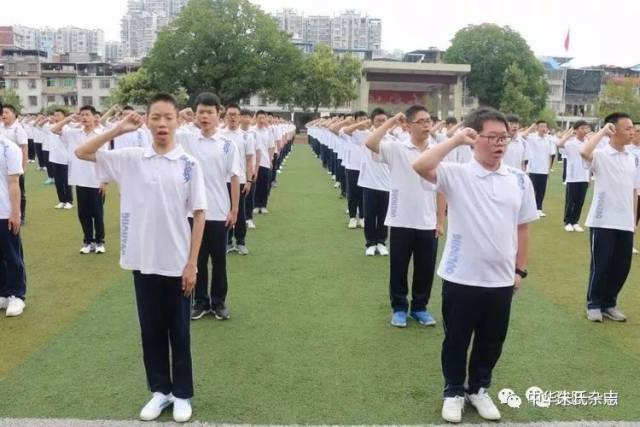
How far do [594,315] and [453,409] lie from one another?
2.51 metres

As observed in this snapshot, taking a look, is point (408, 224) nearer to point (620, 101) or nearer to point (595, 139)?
point (595, 139)

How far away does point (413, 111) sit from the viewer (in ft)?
16.7

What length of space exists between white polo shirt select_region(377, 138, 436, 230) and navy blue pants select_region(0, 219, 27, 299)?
10.7 ft

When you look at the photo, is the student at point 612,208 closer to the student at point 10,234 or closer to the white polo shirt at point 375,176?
the white polo shirt at point 375,176

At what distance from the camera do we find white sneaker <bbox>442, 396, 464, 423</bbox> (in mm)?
3629

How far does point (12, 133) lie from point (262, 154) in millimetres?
3885

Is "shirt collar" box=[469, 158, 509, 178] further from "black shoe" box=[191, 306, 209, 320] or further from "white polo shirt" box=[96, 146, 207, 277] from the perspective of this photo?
"black shoe" box=[191, 306, 209, 320]

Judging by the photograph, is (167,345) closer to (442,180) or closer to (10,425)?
(10,425)

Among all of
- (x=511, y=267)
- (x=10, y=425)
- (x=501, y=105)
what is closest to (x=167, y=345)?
(x=10, y=425)

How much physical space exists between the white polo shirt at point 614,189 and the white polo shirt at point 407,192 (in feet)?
4.78

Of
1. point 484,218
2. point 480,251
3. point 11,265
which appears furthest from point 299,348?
point 11,265

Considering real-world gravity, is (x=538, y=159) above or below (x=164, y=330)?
above

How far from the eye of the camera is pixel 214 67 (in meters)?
44.8

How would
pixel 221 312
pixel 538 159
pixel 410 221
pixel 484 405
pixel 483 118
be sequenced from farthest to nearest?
1. pixel 538 159
2. pixel 221 312
3. pixel 410 221
4. pixel 484 405
5. pixel 483 118
